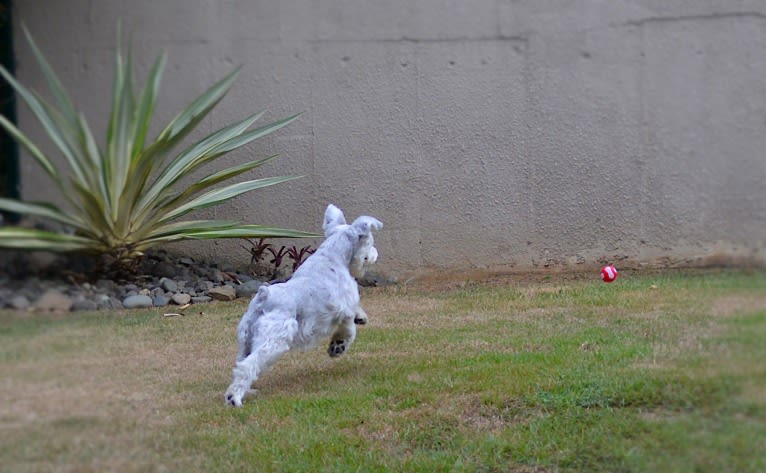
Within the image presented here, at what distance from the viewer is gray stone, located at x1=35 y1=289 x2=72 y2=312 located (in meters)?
2.29

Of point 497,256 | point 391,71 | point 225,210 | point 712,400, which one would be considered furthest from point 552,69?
point 712,400

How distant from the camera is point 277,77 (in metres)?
3.39

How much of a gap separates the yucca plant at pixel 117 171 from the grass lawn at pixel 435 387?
0.78ft

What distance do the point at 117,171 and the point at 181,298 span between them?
3.61 feet

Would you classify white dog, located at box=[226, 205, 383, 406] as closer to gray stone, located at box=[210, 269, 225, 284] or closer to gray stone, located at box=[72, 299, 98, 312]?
gray stone, located at box=[210, 269, 225, 284]

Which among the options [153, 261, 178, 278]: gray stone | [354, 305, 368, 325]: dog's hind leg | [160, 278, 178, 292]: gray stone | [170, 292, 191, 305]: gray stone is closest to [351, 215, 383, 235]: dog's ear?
[354, 305, 368, 325]: dog's hind leg

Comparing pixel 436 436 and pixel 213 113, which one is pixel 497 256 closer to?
pixel 436 436

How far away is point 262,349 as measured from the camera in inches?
171

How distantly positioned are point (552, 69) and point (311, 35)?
1.39m

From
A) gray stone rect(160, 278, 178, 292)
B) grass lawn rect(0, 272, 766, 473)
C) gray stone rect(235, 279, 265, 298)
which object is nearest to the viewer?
grass lawn rect(0, 272, 766, 473)

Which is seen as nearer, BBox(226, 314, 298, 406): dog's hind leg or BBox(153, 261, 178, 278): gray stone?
BBox(153, 261, 178, 278): gray stone

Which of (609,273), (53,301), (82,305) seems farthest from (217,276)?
(609,273)

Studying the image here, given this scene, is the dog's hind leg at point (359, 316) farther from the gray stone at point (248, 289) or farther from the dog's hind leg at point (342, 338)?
the gray stone at point (248, 289)

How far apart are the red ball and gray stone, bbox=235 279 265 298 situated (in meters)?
1.79
